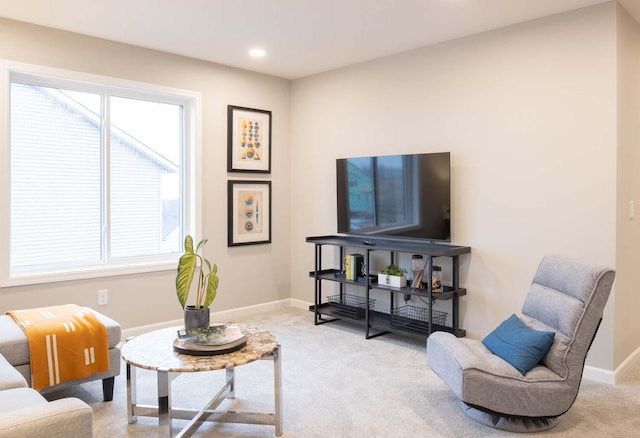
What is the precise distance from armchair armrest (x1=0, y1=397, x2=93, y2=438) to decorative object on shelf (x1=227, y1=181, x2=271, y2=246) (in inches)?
131

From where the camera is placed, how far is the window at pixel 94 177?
3750mm

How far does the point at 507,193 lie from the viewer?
3.70 m

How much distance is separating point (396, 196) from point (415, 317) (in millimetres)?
1062

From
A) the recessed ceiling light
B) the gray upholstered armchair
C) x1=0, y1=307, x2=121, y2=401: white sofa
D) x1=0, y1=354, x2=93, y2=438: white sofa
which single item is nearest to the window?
the recessed ceiling light

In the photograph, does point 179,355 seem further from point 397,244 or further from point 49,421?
point 397,244

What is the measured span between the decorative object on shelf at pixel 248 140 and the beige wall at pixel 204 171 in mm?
67

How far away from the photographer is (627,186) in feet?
11.0

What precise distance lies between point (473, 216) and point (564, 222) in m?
0.69

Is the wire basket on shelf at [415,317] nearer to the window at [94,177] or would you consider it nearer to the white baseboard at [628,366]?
the white baseboard at [628,366]

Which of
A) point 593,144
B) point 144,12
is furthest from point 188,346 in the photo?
point 593,144

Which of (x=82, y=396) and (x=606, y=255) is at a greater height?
(x=606, y=255)

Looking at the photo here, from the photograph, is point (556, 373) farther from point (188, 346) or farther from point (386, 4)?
point (386, 4)

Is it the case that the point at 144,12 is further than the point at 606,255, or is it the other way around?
the point at 144,12

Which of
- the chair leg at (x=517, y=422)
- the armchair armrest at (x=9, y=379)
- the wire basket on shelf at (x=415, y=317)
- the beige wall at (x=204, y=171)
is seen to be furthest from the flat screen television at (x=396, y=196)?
the armchair armrest at (x=9, y=379)
